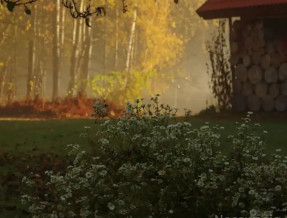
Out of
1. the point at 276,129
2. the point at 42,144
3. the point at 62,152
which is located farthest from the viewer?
the point at 276,129

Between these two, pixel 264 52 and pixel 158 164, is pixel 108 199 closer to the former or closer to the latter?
pixel 158 164

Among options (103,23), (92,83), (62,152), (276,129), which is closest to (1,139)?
(62,152)

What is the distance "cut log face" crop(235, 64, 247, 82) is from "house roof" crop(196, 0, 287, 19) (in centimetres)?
155

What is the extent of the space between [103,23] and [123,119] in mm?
37780

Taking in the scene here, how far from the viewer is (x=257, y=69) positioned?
15.3 m

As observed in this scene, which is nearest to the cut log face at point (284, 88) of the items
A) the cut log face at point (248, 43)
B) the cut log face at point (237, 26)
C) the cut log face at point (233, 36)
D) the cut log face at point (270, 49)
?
the cut log face at point (270, 49)

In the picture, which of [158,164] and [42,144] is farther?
[42,144]

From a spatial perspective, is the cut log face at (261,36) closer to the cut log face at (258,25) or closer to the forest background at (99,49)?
the cut log face at (258,25)

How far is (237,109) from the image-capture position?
1575 cm

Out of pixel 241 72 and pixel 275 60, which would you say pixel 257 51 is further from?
pixel 241 72

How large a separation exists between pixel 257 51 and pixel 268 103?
1.59 metres

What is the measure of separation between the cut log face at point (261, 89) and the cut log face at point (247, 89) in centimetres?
20

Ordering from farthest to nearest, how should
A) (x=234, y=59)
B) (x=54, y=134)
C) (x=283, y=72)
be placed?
(x=234, y=59) < (x=283, y=72) < (x=54, y=134)

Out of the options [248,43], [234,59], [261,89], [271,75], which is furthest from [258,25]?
[261,89]
